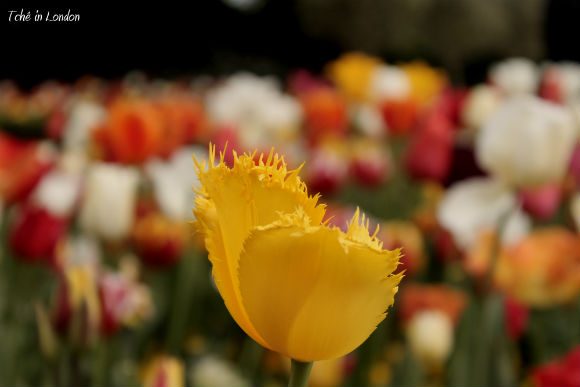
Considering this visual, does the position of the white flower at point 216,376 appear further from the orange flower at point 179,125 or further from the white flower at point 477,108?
the white flower at point 477,108

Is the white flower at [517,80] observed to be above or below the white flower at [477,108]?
below

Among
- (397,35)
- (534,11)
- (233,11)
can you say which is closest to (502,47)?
(534,11)

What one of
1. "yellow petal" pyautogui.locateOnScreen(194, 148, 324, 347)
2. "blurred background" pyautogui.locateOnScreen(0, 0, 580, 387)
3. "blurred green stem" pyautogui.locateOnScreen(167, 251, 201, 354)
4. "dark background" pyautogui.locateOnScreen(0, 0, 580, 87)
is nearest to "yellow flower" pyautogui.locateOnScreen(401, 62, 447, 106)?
"blurred background" pyautogui.locateOnScreen(0, 0, 580, 387)

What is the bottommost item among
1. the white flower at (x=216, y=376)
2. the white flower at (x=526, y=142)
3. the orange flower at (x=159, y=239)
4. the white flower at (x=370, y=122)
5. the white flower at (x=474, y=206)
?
the white flower at (x=370, y=122)

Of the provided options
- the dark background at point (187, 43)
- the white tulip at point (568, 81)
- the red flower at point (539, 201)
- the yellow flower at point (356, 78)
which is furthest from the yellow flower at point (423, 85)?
the dark background at point (187, 43)

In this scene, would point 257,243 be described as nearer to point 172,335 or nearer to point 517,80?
point 172,335
